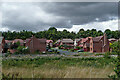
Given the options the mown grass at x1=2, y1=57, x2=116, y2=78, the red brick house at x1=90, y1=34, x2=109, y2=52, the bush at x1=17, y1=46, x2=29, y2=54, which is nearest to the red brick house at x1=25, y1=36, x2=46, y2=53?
the bush at x1=17, y1=46, x2=29, y2=54

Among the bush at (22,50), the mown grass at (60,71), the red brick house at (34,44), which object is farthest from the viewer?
the red brick house at (34,44)

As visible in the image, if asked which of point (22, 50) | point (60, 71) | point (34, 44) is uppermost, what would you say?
point (34, 44)

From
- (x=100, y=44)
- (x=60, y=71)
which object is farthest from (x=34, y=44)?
(x=60, y=71)

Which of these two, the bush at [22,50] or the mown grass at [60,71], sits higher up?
the mown grass at [60,71]

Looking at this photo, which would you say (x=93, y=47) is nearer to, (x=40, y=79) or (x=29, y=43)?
(x=29, y=43)

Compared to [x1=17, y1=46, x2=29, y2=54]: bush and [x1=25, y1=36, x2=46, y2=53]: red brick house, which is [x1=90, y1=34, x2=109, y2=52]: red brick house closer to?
[x1=25, y1=36, x2=46, y2=53]: red brick house

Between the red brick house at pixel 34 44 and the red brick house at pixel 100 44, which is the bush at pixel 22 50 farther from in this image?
the red brick house at pixel 100 44

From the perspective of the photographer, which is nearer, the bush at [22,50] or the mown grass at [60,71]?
the mown grass at [60,71]

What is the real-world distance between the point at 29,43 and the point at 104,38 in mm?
28765

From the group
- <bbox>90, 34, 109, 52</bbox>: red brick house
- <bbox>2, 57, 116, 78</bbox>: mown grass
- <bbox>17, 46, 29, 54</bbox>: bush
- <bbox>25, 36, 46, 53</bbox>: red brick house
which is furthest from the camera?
<bbox>90, 34, 109, 52</bbox>: red brick house

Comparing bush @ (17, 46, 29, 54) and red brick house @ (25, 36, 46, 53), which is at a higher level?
red brick house @ (25, 36, 46, 53)

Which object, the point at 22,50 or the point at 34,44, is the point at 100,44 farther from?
the point at 22,50

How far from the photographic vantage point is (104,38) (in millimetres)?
50312

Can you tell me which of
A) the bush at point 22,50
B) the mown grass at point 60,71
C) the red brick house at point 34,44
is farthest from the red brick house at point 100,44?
the mown grass at point 60,71
